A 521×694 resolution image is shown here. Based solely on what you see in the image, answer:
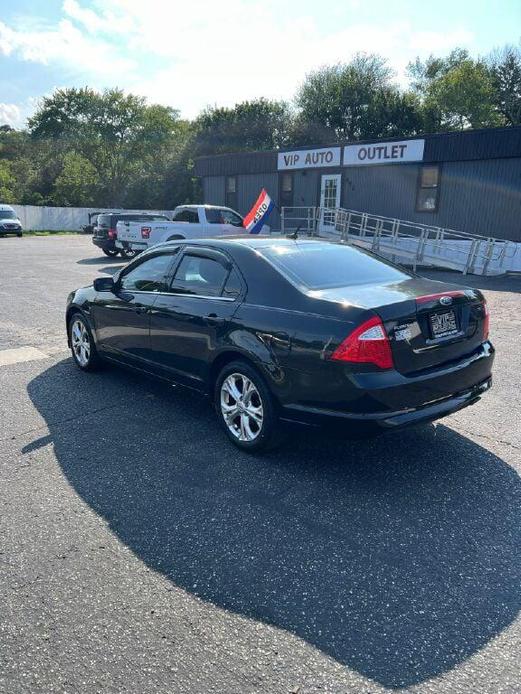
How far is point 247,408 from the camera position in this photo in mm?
3971

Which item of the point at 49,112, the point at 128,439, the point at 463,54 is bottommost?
the point at 128,439

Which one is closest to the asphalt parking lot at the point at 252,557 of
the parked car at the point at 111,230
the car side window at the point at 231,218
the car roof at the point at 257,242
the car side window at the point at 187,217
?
the car roof at the point at 257,242

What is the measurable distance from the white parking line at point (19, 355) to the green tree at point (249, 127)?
145ft

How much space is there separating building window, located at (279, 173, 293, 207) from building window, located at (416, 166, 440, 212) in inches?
228

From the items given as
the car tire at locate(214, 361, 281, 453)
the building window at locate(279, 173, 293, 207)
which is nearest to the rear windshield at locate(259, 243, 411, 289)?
the car tire at locate(214, 361, 281, 453)

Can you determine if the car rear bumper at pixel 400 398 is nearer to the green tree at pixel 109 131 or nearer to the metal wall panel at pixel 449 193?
the metal wall panel at pixel 449 193

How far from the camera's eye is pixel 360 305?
3.46 metres

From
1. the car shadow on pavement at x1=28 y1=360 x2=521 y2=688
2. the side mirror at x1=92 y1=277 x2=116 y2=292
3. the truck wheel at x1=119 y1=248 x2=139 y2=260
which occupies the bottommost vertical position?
the truck wheel at x1=119 y1=248 x2=139 y2=260

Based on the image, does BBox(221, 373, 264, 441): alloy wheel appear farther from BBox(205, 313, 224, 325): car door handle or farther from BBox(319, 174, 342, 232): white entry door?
BBox(319, 174, 342, 232): white entry door

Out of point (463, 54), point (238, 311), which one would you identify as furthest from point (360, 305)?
point (463, 54)

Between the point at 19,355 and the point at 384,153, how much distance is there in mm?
16380

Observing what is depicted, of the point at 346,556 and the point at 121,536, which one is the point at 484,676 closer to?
the point at 346,556

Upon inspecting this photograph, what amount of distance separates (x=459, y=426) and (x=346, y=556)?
83.9 inches

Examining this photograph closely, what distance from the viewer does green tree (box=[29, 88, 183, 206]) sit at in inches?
2028
